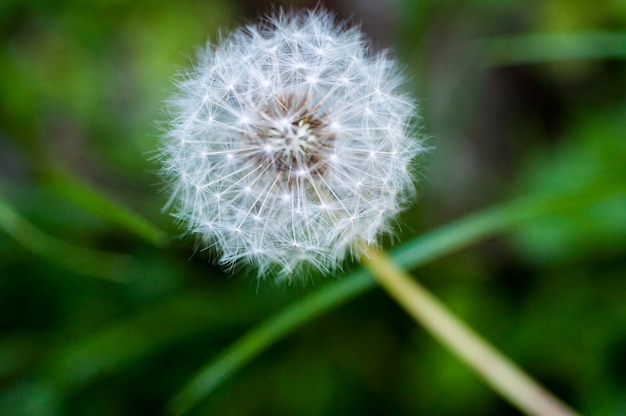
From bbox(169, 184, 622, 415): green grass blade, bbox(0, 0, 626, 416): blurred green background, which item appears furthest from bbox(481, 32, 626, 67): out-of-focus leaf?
bbox(169, 184, 622, 415): green grass blade

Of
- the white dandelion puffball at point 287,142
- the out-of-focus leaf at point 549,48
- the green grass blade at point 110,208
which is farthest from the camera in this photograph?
the out-of-focus leaf at point 549,48

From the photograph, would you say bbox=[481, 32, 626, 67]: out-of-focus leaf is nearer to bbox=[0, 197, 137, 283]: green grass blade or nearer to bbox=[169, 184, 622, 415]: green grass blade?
bbox=[169, 184, 622, 415]: green grass blade

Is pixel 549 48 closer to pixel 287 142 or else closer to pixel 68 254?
pixel 287 142

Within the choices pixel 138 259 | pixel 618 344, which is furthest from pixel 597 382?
pixel 138 259

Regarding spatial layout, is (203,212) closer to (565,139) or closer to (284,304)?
(284,304)

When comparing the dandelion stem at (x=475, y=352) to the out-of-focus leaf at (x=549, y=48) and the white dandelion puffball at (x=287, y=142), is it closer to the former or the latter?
the white dandelion puffball at (x=287, y=142)

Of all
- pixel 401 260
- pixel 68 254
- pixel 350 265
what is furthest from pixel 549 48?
pixel 68 254

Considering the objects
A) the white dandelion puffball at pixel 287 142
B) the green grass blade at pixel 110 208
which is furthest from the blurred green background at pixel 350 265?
the white dandelion puffball at pixel 287 142
